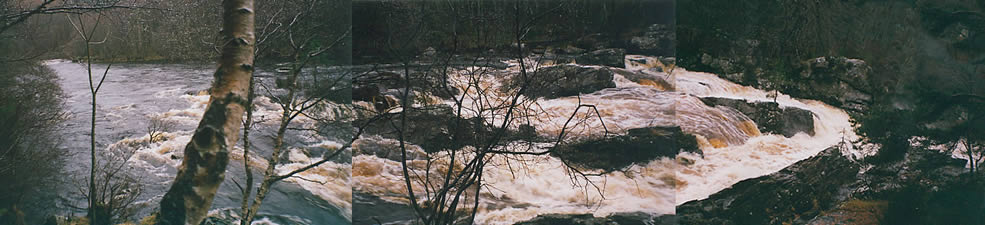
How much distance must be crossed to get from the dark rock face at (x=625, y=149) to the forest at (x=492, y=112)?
0.01 meters

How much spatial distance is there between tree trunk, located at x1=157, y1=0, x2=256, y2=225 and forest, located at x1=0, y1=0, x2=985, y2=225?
12 millimetres

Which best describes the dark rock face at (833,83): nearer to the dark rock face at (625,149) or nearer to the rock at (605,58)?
the dark rock face at (625,149)

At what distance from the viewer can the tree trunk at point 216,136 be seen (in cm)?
343

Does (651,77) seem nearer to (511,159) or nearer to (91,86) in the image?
(511,159)

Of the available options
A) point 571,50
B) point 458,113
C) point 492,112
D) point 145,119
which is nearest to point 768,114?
point 571,50

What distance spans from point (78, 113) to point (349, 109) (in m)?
1.56

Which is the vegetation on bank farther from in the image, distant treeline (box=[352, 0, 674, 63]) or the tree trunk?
the tree trunk

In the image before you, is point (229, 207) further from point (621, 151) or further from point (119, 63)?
point (621, 151)

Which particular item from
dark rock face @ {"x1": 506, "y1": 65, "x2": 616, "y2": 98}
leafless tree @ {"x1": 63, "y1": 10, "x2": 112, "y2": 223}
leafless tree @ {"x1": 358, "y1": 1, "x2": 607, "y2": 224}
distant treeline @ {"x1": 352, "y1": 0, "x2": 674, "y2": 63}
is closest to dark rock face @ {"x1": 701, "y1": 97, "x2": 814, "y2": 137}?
dark rock face @ {"x1": 506, "y1": 65, "x2": 616, "y2": 98}

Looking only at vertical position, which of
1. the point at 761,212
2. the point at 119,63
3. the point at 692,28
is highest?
the point at 692,28

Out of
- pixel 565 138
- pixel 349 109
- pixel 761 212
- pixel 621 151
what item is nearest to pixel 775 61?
pixel 761 212

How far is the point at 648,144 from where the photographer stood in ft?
14.1

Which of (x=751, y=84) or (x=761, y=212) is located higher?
(x=751, y=84)

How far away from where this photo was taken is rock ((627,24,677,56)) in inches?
169
